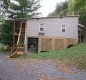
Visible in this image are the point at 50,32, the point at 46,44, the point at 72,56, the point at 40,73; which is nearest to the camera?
the point at 40,73

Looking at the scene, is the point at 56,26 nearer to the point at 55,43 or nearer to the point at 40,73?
the point at 55,43

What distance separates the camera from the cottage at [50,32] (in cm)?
3697

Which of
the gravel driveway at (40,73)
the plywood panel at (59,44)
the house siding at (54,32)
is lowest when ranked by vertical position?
the gravel driveway at (40,73)

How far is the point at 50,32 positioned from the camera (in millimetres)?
38094

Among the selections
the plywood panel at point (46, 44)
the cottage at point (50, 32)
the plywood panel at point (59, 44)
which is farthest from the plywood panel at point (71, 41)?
the plywood panel at point (46, 44)

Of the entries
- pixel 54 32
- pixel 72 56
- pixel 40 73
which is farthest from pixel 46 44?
pixel 40 73

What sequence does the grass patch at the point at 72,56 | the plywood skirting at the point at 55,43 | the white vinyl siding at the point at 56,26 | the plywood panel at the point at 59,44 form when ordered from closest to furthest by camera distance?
the grass patch at the point at 72,56, the plywood skirting at the point at 55,43, the white vinyl siding at the point at 56,26, the plywood panel at the point at 59,44

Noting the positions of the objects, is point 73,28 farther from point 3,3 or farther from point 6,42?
point 3,3

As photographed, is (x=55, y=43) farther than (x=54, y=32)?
No

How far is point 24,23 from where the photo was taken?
1517 inches

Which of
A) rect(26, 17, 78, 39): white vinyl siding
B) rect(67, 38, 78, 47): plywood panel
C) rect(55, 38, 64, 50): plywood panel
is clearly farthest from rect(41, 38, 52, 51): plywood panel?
rect(67, 38, 78, 47): plywood panel

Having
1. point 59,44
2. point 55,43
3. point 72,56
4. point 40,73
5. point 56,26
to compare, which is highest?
point 56,26

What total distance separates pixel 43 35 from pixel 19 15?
11.2 m

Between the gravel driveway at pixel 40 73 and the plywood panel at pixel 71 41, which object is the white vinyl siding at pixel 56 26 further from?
the gravel driveway at pixel 40 73
